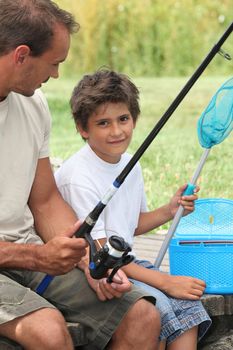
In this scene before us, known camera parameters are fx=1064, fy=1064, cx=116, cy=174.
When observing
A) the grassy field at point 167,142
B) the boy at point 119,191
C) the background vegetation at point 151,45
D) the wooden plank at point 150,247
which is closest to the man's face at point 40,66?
the boy at point 119,191

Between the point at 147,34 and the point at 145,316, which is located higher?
the point at 145,316

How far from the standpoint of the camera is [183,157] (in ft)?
26.7

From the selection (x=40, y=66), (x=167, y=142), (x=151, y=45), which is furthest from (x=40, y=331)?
(x=151, y=45)

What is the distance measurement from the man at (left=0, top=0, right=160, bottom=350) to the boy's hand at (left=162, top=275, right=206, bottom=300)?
0.31m

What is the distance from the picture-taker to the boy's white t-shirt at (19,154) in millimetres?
3859

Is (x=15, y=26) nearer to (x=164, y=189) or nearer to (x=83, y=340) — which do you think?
(x=83, y=340)

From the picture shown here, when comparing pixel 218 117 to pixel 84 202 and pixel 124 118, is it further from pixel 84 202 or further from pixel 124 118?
pixel 84 202

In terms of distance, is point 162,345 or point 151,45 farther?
point 151,45

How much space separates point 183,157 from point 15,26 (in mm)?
4502

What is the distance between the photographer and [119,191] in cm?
429

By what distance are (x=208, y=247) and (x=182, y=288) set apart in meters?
0.28

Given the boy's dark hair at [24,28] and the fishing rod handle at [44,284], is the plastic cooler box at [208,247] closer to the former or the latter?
the fishing rod handle at [44,284]

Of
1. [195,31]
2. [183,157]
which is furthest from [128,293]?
[195,31]

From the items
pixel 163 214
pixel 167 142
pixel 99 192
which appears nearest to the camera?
pixel 99 192
